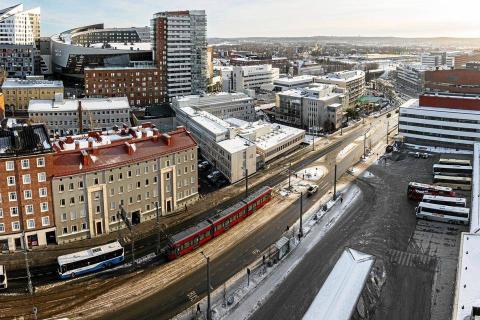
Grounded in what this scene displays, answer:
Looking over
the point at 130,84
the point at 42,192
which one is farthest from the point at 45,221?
the point at 130,84

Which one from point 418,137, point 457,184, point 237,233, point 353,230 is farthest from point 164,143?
point 418,137

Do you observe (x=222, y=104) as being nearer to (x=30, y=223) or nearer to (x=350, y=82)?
(x=350, y=82)

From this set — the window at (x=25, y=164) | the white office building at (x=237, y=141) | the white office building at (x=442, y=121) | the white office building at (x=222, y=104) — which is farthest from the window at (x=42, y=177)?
the white office building at (x=442, y=121)

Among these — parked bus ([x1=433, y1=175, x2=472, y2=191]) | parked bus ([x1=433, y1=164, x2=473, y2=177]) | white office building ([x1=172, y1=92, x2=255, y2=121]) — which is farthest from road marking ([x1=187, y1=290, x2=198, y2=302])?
white office building ([x1=172, y1=92, x2=255, y2=121])

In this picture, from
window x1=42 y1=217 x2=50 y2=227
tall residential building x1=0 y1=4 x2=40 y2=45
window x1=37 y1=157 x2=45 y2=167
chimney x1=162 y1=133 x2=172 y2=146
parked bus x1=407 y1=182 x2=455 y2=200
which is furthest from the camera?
tall residential building x1=0 y1=4 x2=40 y2=45

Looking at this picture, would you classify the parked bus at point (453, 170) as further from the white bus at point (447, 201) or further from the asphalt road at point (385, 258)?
the white bus at point (447, 201)

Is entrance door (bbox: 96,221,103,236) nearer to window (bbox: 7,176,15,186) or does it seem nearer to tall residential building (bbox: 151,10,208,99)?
window (bbox: 7,176,15,186)
